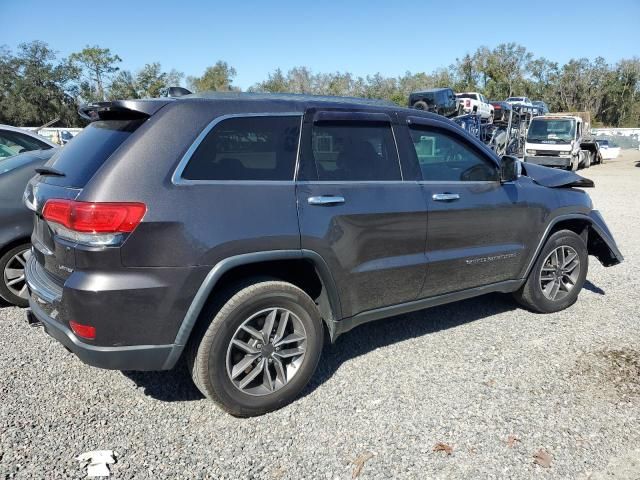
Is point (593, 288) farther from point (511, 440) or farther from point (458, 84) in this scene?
point (458, 84)

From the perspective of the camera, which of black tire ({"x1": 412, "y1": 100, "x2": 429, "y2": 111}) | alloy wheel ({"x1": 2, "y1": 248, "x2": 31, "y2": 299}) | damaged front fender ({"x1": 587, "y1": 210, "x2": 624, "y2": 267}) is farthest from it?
black tire ({"x1": 412, "y1": 100, "x2": 429, "y2": 111})

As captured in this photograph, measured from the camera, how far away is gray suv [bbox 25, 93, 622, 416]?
8.21ft

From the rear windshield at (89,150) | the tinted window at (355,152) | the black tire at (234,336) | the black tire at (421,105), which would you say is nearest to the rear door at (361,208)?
the tinted window at (355,152)

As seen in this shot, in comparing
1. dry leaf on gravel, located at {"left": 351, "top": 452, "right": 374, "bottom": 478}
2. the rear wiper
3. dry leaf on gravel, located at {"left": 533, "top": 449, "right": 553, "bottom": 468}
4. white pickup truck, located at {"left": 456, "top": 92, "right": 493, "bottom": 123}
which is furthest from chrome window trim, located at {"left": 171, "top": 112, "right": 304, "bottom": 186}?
white pickup truck, located at {"left": 456, "top": 92, "right": 493, "bottom": 123}

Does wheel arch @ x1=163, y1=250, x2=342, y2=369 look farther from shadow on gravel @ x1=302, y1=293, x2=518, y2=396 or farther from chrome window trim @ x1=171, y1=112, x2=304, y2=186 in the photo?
shadow on gravel @ x1=302, y1=293, x2=518, y2=396

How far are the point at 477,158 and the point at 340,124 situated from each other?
4.29 feet

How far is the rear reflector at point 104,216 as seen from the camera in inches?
95.8

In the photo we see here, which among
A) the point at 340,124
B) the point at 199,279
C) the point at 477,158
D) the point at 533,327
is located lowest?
the point at 533,327

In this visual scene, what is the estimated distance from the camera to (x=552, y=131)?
21438 millimetres

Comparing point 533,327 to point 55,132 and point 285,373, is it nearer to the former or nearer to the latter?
point 285,373

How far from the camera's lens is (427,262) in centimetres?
353

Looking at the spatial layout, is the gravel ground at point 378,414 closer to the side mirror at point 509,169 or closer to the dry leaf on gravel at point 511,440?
the dry leaf on gravel at point 511,440

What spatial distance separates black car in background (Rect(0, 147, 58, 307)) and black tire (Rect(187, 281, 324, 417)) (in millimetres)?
2506

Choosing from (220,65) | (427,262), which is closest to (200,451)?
(427,262)
